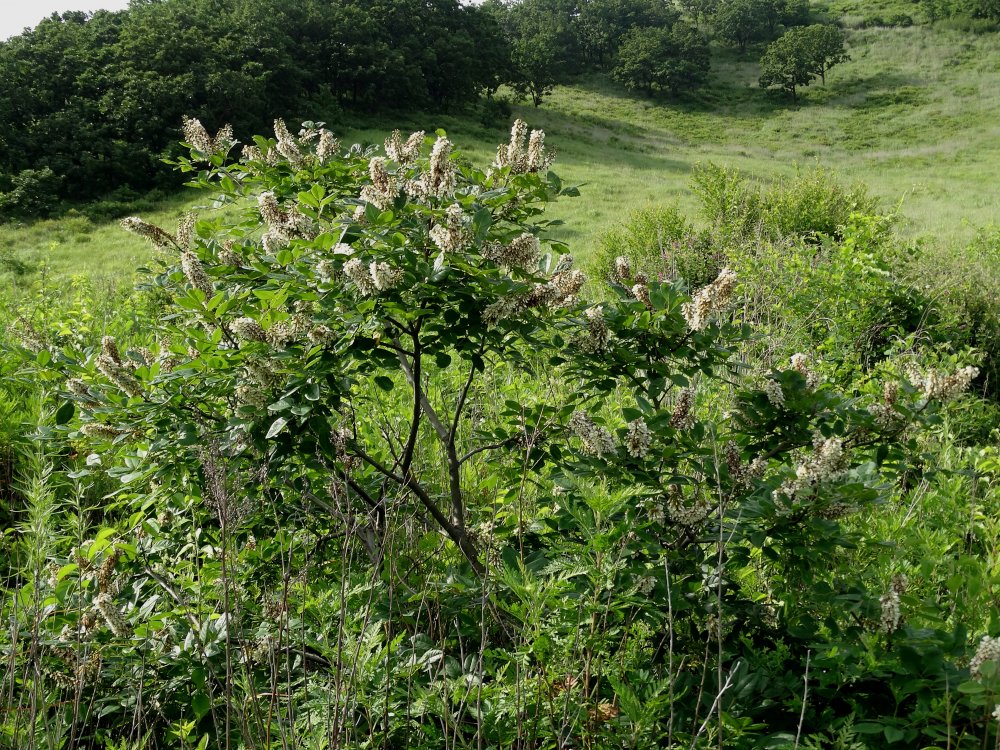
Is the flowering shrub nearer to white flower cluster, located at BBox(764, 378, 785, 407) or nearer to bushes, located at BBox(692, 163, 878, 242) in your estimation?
white flower cluster, located at BBox(764, 378, 785, 407)

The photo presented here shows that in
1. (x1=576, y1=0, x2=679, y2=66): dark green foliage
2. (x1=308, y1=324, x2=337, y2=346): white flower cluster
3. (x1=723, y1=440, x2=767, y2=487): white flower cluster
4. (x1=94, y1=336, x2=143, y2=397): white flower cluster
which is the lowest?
(x1=723, y1=440, x2=767, y2=487): white flower cluster

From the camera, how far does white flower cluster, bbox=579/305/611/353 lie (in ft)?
7.47

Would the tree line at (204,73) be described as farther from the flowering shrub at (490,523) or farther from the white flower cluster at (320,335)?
the white flower cluster at (320,335)

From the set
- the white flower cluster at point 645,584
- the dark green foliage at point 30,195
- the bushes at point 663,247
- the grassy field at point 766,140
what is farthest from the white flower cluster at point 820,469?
the dark green foliage at point 30,195

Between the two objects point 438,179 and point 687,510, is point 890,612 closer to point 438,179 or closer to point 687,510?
point 687,510

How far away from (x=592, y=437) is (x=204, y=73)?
3156cm

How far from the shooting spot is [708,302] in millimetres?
2137

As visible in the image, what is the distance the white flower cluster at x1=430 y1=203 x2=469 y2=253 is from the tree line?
62.9 ft

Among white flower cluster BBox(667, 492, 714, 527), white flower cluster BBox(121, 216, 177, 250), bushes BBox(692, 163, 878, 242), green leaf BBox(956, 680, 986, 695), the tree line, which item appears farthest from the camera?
the tree line

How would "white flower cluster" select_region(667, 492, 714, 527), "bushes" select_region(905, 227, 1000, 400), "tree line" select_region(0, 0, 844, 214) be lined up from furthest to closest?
"tree line" select_region(0, 0, 844, 214) → "bushes" select_region(905, 227, 1000, 400) → "white flower cluster" select_region(667, 492, 714, 527)

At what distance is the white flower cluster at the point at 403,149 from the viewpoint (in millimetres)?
2672

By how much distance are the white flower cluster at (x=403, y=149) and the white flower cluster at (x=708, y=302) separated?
125cm

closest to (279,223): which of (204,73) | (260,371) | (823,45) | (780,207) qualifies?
(260,371)

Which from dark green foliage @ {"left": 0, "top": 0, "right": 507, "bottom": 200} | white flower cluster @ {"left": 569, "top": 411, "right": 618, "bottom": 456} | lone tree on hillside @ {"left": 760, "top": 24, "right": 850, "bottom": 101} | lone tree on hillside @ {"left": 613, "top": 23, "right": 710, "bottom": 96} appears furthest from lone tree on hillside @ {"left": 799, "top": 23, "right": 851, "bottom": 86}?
white flower cluster @ {"left": 569, "top": 411, "right": 618, "bottom": 456}
